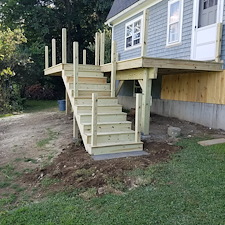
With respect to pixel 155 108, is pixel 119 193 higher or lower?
lower

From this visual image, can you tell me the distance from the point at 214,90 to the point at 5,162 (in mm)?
5427

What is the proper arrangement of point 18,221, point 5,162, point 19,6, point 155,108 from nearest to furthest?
point 18,221 < point 5,162 < point 155,108 < point 19,6

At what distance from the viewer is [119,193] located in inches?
121

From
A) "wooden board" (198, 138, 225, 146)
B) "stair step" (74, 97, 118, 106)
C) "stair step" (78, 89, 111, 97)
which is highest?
"stair step" (78, 89, 111, 97)

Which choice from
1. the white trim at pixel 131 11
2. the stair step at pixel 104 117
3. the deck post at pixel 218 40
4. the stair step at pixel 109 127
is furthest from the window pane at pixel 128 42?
the stair step at pixel 109 127

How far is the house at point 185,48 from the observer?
20.4ft

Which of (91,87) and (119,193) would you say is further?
(91,87)

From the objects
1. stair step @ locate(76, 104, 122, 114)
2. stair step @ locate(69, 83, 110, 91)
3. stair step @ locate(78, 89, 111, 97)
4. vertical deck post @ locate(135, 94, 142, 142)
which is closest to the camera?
vertical deck post @ locate(135, 94, 142, 142)

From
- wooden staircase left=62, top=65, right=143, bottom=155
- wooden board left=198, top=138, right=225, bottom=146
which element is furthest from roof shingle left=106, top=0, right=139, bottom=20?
wooden board left=198, top=138, right=225, bottom=146

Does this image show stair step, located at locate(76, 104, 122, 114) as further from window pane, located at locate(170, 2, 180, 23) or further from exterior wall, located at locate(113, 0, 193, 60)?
window pane, located at locate(170, 2, 180, 23)

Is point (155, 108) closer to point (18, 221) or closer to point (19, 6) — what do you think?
point (18, 221)

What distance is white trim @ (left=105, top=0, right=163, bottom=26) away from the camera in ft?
30.1

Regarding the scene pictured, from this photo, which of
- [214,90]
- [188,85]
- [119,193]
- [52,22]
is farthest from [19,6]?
[119,193]

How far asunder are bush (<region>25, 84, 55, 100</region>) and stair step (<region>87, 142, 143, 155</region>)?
46.9 feet
